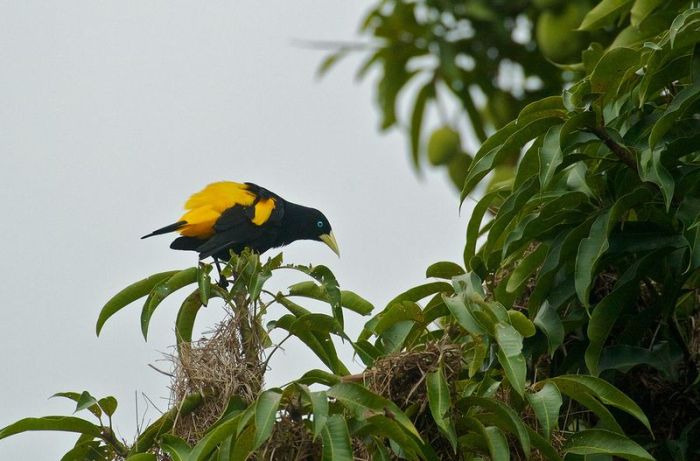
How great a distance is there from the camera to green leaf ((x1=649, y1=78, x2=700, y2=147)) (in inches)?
123

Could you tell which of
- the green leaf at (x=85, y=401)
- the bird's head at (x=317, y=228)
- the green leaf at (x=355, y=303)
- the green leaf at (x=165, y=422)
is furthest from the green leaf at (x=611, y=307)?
the bird's head at (x=317, y=228)

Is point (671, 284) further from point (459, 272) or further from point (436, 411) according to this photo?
point (436, 411)

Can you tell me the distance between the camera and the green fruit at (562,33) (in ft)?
19.5

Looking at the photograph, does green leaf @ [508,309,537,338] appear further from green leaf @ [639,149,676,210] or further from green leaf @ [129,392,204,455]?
green leaf @ [129,392,204,455]

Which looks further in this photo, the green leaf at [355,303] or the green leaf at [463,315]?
the green leaf at [355,303]

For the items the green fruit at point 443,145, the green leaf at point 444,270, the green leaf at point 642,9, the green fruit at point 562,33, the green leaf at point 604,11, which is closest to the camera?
the green leaf at point 444,270

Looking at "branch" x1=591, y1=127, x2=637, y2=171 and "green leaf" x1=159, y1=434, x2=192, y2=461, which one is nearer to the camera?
"green leaf" x1=159, y1=434, x2=192, y2=461

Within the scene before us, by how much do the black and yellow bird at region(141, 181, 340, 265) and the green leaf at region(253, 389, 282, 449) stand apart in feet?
6.79

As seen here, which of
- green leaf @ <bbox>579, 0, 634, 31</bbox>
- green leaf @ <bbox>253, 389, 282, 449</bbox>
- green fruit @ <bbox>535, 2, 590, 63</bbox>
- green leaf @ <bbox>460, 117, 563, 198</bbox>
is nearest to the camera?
green leaf @ <bbox>253, 389, 282, 449</bbox>

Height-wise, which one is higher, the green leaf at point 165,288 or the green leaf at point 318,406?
the green leaf at point 165,288

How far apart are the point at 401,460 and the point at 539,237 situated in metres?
0.72

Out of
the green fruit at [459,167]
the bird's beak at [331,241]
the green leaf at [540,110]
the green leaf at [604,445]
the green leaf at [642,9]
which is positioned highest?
the green fruit at [459,167]

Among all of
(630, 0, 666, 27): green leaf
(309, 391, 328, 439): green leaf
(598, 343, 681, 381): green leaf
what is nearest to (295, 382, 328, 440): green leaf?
(309, 391, 328, 439): green leaf

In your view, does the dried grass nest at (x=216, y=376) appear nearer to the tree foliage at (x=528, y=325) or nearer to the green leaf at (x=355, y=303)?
the tree foliage at (x=528, y=325)
